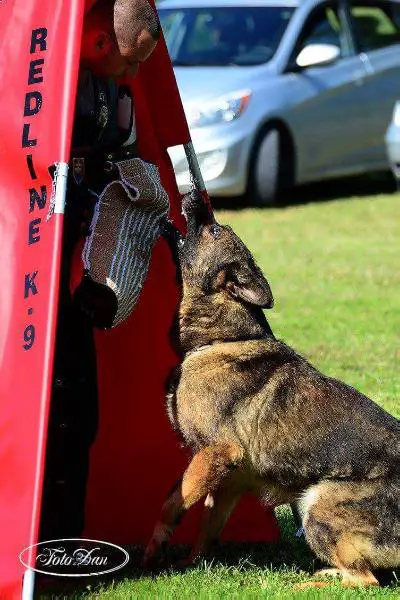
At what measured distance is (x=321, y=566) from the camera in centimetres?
526

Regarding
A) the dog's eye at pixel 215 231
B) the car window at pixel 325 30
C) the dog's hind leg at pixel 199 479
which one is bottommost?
the dog's hind leg at pixel 199 479

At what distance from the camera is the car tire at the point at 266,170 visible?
45.2ft

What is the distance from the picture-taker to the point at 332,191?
15711 mm

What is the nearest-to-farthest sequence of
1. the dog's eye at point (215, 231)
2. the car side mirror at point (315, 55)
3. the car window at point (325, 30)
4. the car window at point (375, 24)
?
the dog's eye at point (215, 231) < the car side mirror at point (315, 55) < the car window at point (325, 30) < the car window at point (375, 24)

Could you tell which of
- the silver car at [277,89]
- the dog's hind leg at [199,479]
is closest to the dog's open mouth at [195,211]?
the dog's hind leg at [199,479]

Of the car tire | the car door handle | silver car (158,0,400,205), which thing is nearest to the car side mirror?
silver car (158,0,400,205)

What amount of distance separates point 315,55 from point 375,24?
6.45ft

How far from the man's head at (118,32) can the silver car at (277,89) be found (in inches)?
328

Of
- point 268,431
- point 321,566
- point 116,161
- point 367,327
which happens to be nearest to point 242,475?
point 268,431

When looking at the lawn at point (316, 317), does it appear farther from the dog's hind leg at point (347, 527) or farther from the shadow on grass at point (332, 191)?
the shadow on grass at point (332, 191)

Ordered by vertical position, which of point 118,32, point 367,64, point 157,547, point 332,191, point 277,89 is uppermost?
point 367,64

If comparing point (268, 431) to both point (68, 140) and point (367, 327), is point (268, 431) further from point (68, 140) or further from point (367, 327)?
point (367, 327)

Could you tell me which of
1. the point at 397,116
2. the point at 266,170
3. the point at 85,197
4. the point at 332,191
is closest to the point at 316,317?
the point at 266,170

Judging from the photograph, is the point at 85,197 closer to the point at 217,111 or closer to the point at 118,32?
the point at 118,32
